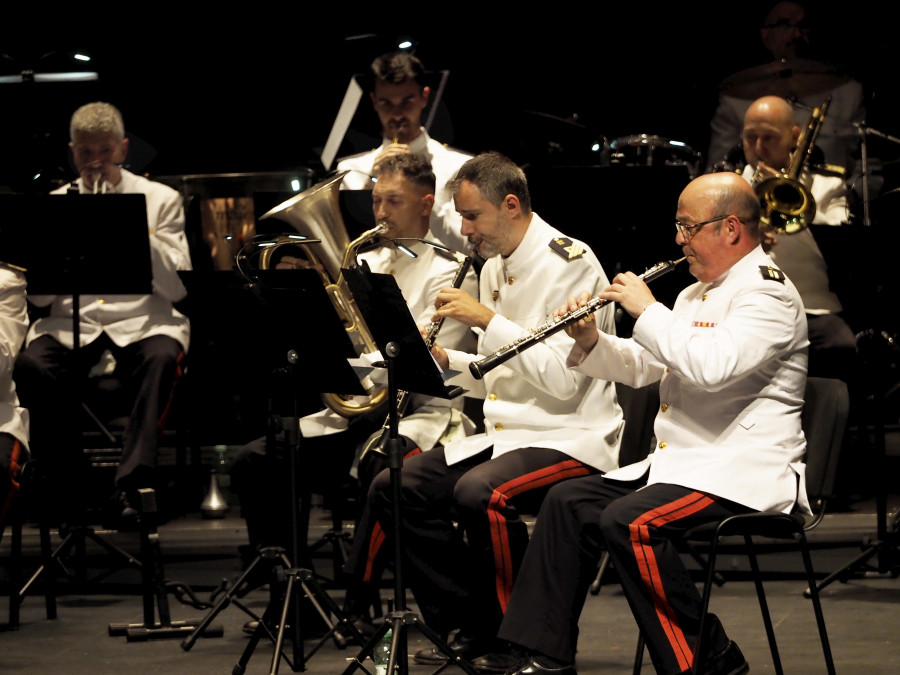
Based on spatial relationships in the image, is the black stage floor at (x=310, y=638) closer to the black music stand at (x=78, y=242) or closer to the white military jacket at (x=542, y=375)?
the black music stand at (x=78, y=242)

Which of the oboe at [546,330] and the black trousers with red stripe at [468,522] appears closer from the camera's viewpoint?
the oboe at [546,330]

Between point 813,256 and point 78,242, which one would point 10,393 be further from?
point 813,256

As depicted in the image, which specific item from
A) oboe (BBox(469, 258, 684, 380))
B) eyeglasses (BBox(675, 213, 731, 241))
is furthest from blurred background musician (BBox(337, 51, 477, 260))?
eyeglasses (BBox(675, 213, 731, 241))

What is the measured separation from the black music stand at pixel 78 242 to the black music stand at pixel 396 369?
164 cm

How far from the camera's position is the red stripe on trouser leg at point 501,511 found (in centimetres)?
405

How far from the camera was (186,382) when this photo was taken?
6301mm

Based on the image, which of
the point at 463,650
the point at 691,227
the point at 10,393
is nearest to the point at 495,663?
the point at 463,650

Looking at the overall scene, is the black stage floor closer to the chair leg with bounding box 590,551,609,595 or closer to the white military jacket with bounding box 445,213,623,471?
the chair leg with bounding box 590,551,609,595

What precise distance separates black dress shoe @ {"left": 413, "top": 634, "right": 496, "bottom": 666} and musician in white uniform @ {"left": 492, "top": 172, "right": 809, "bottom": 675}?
1.61ft

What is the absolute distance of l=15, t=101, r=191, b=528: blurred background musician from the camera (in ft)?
18.0

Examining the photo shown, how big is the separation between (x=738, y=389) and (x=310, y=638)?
1.94 meters

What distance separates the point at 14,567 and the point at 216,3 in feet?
13.4

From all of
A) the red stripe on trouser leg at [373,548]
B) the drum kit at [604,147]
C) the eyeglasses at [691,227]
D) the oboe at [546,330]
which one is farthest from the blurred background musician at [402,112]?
the eyeglasses at [691,227]

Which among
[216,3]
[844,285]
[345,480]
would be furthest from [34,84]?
[844,285]
